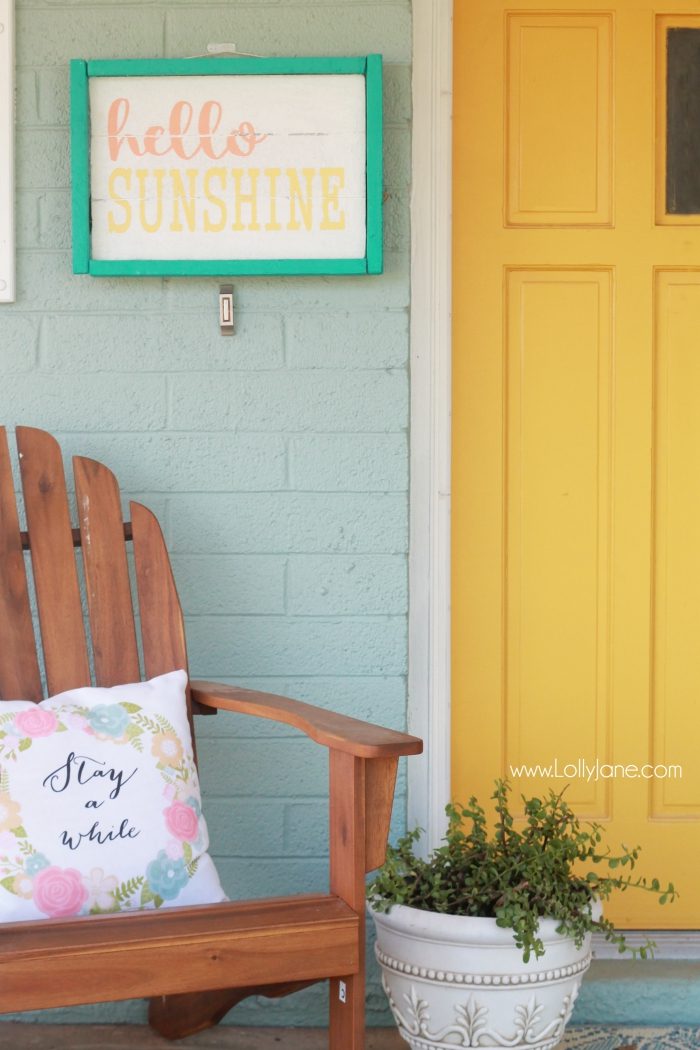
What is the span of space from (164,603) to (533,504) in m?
0.79

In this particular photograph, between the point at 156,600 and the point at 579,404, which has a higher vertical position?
the point at 579,404

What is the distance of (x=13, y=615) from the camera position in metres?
1.89

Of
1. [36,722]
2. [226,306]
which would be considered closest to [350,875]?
[36,722]

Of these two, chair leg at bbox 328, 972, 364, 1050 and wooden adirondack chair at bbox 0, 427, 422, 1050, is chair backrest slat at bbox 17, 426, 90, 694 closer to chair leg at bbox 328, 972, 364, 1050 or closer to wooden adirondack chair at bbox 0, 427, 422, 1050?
wooden adirondack chair at bbox 0, 427, 422, 1050

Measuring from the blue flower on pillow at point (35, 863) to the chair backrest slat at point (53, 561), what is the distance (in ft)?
1.21

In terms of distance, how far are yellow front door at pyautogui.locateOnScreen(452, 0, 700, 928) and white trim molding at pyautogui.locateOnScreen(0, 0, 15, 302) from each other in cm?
87

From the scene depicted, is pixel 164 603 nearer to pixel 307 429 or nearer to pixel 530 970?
pixel 307 429

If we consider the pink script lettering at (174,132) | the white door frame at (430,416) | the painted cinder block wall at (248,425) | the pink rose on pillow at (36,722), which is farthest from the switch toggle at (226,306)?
the pink rose on pillow at (36,722)

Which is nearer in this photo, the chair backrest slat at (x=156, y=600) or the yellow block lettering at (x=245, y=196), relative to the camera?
the chair backrest slat at (x=156, y=600)

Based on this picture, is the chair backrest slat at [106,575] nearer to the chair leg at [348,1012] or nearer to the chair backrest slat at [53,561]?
the chair backrest slat at [53,561]

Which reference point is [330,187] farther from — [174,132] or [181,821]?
[181,821]

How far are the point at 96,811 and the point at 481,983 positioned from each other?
2.09 feet

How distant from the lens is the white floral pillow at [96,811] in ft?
5.13

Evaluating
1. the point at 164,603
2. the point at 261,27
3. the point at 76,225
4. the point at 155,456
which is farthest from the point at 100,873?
the point at 261,27
